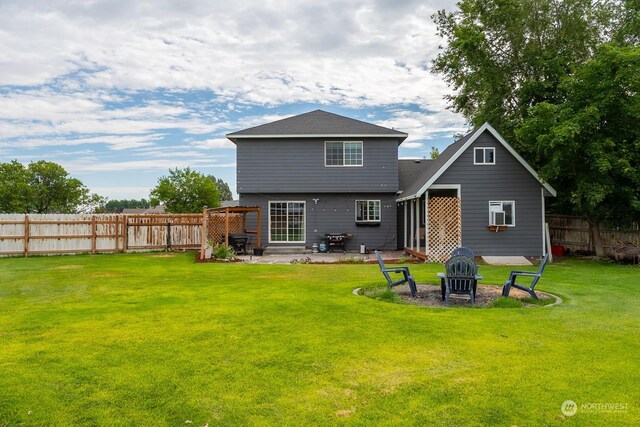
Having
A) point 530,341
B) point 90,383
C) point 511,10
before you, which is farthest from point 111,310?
point 511,10

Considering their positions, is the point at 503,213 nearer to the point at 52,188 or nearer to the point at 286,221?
the point at 286,221

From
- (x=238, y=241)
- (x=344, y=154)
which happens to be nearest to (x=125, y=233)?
(x=238, y=241)

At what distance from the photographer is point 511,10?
1914 cm

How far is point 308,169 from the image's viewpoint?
810 inches

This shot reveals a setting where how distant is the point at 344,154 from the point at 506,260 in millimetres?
8865

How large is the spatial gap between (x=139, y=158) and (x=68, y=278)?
3338cm

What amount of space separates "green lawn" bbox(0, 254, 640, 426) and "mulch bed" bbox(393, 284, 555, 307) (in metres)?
0.70

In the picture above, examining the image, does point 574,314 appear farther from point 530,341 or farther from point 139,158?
point 139,158

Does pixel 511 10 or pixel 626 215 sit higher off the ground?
pixel 511 10

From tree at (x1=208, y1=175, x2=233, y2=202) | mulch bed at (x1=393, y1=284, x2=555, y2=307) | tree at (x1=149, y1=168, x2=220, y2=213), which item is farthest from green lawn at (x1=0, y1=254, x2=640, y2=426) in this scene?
tree at (x1=208, y1=175, x2=233, y2=202)

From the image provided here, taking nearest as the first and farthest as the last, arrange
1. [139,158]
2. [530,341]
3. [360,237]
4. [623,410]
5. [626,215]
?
[623,410], [530,341], [626,215], [360,237], [139,158]

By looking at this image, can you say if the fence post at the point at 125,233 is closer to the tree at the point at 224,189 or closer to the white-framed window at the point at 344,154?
the white-framed window at the point at 344,154

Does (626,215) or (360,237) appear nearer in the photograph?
(626,215)

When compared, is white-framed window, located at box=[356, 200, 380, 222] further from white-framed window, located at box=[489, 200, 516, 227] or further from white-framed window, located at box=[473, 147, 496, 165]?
white-framed window, located at box=[489, 200, 516, 227]
